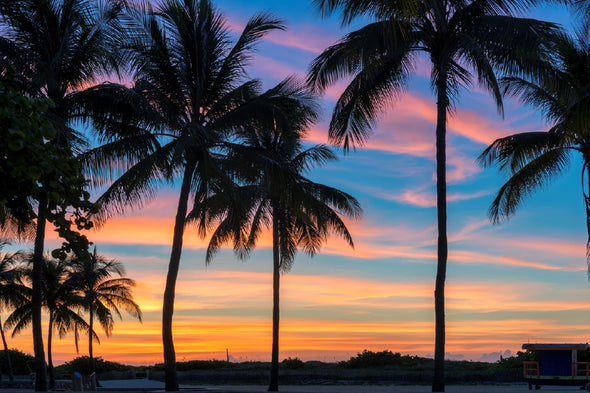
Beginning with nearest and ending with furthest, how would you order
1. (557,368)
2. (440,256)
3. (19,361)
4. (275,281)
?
(440,256), (557,368), (275,281), (19,361)

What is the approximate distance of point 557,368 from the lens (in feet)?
74.2

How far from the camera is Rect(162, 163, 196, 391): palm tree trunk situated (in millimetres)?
19594

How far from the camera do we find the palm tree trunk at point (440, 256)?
17.4 m

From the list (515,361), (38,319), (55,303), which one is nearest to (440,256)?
(38,319)

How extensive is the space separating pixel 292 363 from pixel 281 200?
2531 cm

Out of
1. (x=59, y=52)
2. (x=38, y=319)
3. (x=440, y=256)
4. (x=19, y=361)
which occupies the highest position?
(x=59, y=52)

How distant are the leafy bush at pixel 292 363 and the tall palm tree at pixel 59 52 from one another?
31.5m

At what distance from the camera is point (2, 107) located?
17.5 ft

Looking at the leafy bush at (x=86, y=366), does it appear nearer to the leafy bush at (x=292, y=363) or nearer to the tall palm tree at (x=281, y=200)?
the leafy bush at (x=292, y=363)

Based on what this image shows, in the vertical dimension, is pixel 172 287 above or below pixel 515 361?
above

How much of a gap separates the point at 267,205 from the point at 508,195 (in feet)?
33.4

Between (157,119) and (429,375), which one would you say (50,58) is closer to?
(157,119)

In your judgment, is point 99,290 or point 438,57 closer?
point 438,57

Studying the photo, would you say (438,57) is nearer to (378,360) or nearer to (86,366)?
(378,360)
